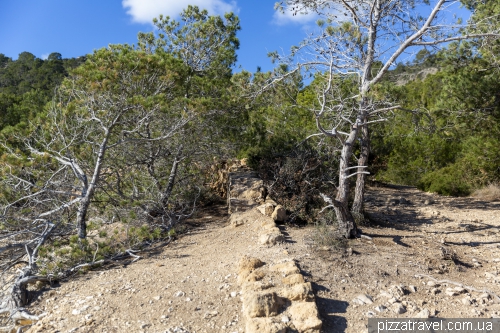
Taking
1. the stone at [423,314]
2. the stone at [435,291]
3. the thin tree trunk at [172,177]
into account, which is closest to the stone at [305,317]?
the stone at [423,314]

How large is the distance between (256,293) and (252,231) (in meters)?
2.75

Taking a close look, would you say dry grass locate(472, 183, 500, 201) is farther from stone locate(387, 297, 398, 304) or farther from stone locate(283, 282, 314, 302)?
stone locate(283, 282, 314, 302)

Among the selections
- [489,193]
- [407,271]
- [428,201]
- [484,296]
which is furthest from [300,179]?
[489,193]

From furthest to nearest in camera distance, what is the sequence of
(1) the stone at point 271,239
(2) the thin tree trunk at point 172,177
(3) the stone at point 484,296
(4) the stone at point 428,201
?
(4) the stone at point 428,201
(2) the thin tree trunk at point 172,177
(1) the stone at point 271,239
(3) the stone at point 484,296

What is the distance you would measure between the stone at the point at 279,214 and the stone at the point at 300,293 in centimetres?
286

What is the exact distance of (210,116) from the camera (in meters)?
8.66

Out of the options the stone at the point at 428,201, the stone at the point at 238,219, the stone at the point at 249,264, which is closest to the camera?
the stone at the point at 249,264

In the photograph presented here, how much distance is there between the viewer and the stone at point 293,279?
4832mm

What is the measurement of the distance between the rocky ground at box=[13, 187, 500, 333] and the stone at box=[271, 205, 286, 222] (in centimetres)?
30

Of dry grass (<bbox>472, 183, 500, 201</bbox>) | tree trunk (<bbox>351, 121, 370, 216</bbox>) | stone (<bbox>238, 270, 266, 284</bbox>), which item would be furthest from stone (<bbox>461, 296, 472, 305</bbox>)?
dry grass (<bbox>472, 183, 500, 201</bbox>)

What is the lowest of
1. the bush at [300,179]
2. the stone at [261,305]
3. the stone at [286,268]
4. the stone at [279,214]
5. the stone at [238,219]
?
the stone at [261,305]

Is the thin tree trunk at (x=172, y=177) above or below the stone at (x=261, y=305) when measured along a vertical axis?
above

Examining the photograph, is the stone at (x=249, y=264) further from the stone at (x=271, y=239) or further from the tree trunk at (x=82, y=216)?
the tree trunk at (x=82, y=216)

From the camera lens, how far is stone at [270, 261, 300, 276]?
5.11 m
